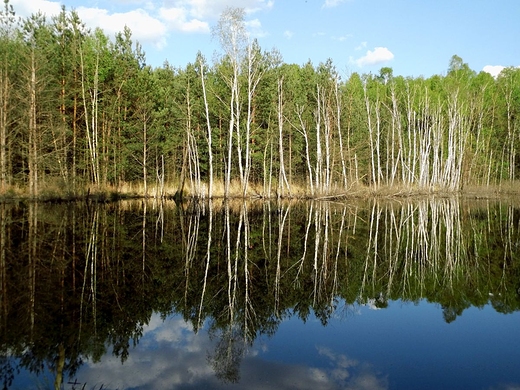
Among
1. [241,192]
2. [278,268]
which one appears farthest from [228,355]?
[241,192]

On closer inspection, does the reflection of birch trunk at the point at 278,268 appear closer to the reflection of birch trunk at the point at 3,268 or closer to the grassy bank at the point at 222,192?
the reflection of birch trunk at the point at 3,268

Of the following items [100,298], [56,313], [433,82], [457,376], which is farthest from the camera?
[433,82]

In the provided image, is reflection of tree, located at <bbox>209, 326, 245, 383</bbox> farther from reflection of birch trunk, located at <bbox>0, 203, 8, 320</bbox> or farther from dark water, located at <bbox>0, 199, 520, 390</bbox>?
reflection of birch trunk, located at <bbox>0, 203, 8, 320</bbox>

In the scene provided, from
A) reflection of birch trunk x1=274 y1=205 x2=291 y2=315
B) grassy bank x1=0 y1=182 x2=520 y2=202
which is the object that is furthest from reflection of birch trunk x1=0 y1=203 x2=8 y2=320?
grassy bank x1=0 y1=182 x2=520 y2=202

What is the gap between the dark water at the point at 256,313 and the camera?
453 cm

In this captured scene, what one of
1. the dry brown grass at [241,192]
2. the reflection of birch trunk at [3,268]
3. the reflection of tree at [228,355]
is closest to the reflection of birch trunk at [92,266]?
the reflection of birch trunk at [3,268]

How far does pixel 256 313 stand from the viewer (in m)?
6.42

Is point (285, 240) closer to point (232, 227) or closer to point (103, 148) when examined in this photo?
point (232, 227)

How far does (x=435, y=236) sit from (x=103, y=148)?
2596 centimetres

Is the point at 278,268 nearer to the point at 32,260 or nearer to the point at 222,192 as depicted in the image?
the point at 32,260

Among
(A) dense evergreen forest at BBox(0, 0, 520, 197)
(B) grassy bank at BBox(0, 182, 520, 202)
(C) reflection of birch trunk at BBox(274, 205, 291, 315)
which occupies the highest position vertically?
(A) dense evergreen forest at BBox(0, 0, 520, 197)

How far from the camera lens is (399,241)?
13.3 meters

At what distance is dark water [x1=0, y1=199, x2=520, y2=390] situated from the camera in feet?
14.9

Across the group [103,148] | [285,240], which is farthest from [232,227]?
[103,148]
